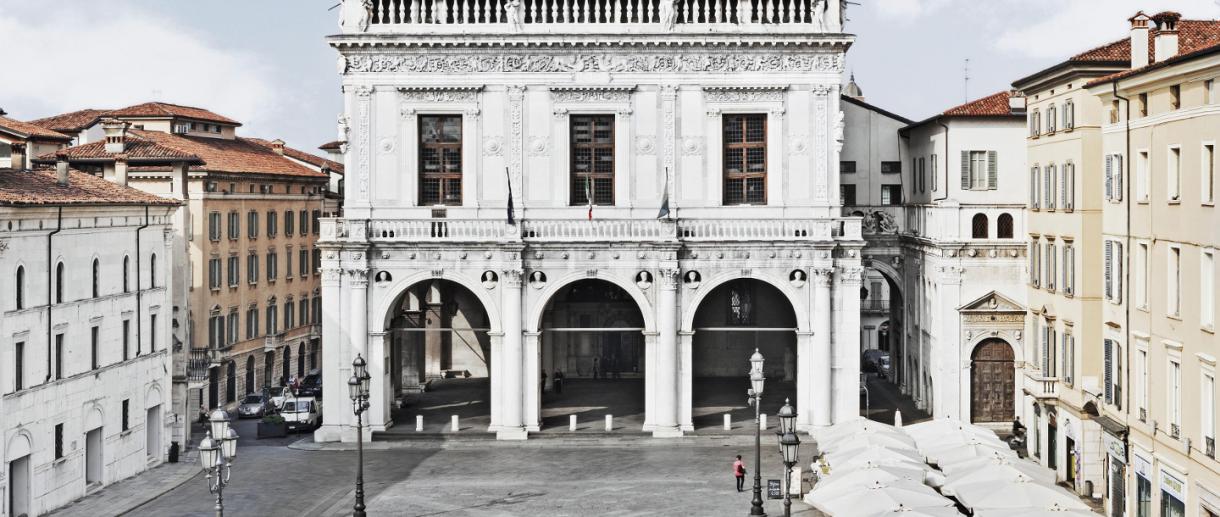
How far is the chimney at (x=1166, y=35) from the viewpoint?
42.7 metres

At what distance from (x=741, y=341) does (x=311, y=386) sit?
22.5 metres

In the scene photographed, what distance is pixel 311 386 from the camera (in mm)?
79625

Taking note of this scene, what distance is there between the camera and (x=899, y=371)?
73.3m

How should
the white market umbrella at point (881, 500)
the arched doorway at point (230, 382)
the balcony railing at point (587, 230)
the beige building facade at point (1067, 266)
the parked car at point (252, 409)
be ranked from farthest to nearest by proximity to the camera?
the arched doorway at point (230, 382)
the parked car at point (252, 409)
the balcony railing at point (587, 230)
the beige building facade at point (1067, 266)
the white market umbrella at point (881, 500)

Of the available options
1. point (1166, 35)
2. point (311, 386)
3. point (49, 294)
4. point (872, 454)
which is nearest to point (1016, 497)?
point (872, 454)

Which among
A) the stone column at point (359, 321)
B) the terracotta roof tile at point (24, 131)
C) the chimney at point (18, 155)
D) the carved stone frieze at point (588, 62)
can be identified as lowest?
the stone column at point (359, 321)

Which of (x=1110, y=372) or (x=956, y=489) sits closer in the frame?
(x=956, y=489)

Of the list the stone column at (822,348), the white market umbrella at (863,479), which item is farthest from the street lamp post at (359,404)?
the stone column at (822,348)

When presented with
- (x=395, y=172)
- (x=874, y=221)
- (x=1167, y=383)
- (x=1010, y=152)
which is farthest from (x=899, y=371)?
(x=1167, y=383)

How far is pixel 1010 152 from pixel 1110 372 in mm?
19835

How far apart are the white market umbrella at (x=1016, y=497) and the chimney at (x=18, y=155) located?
1294 inches

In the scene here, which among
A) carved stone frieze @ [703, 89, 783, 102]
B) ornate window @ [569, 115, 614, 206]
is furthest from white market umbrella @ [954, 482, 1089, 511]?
ornate window @ [569, 115, 614, 206]

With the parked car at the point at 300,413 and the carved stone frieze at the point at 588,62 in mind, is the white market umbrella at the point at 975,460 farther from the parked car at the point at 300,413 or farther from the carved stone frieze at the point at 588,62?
the parked car at the point at 300,413

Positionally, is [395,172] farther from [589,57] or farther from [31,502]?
[31,502]
